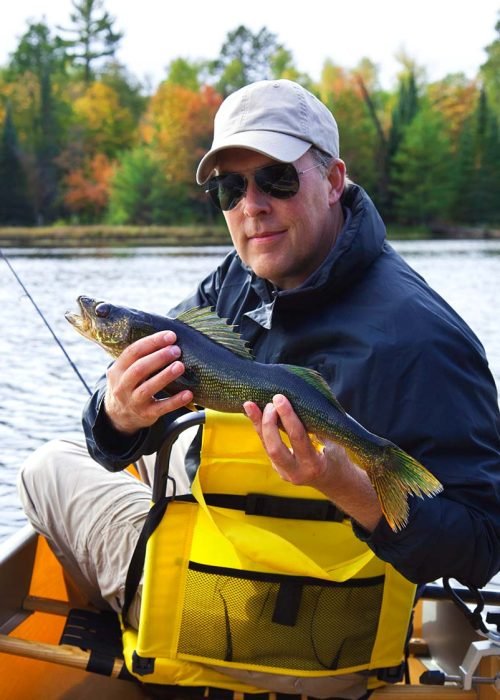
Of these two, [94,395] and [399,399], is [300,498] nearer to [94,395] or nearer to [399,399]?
[399,399]

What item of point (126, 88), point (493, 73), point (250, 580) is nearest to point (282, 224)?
point (250, 580)

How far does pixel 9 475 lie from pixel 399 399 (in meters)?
6.51

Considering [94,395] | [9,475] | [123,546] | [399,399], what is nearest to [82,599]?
[123,546]

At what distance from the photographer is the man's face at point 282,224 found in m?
3.11

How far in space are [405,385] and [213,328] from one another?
0.58 m

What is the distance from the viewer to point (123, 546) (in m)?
3.23

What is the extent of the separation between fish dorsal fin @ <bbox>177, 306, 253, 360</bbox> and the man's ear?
788mm

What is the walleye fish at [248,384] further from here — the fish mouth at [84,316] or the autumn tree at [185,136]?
the autumn tree at [185,136]

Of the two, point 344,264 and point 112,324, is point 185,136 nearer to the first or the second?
point 344,264

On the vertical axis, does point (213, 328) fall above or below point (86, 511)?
above

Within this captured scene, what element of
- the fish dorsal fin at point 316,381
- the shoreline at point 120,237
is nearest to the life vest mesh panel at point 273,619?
the fish dorsal fin at point 316,381

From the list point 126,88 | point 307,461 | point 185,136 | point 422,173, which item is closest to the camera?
point 307,461

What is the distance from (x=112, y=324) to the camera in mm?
2596

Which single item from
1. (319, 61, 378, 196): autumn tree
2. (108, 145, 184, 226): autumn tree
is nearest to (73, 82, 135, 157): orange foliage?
(108, 145, 184, 226): autumn tree
